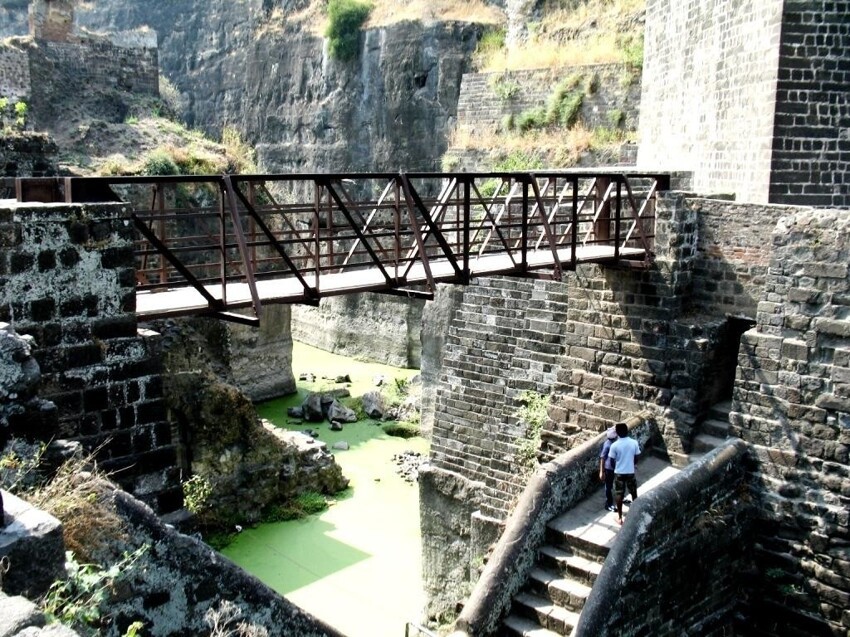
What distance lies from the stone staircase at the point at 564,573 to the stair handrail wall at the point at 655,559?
1.32ft

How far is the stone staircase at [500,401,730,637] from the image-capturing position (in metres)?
7.78

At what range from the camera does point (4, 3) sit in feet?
122

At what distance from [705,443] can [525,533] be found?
2.51m

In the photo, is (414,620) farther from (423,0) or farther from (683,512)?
(423,0)

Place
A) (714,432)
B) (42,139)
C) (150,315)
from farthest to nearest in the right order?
(42,139)
(714,432)
(150,315)

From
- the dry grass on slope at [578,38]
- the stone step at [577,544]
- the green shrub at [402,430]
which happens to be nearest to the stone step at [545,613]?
the stone step at [577,544]

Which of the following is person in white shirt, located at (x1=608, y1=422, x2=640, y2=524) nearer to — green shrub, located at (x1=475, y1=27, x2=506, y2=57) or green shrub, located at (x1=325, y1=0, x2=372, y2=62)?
green shrub, located at (x1=475, y1=27, x2=506, y2=57)

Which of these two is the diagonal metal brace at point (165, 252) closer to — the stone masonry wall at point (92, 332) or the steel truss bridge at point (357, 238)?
the steel truss bridge at point (357, 238)

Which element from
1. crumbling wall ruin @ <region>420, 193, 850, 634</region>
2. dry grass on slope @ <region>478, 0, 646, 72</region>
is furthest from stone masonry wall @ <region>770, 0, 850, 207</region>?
dry grass on slope @ <region>478, 0, 646, 72</region>

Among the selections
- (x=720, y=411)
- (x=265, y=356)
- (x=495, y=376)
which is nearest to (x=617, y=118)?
(x=265, y=356)

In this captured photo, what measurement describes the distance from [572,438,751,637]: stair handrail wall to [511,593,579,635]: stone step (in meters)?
Answer: 0.39

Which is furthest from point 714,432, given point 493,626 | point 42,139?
point 42,139

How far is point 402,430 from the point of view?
17.6 metres

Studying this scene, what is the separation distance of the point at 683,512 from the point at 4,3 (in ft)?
127
